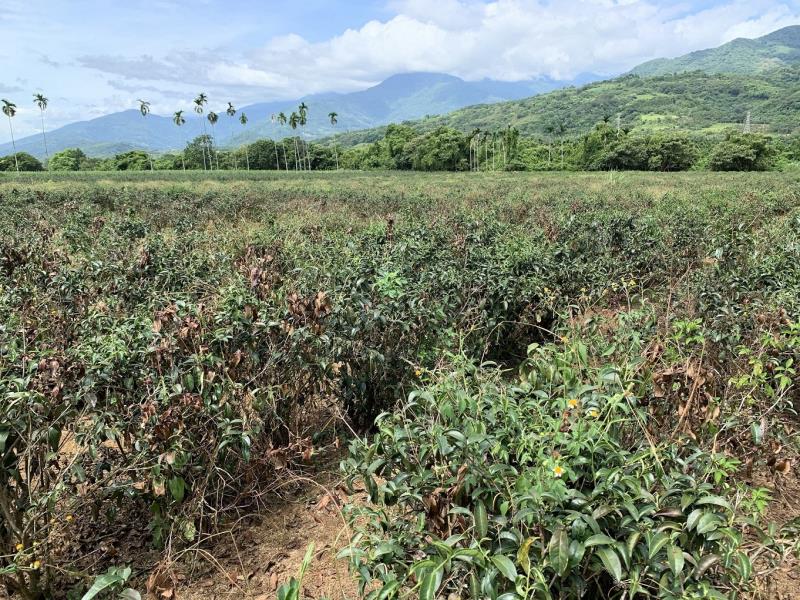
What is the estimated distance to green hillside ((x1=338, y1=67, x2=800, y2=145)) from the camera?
334ft

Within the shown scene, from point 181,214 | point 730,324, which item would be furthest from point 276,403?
point 181,214

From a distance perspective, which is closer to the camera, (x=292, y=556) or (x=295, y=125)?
(x=292, y=556)

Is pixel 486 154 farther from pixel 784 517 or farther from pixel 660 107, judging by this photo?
pixel 660 107

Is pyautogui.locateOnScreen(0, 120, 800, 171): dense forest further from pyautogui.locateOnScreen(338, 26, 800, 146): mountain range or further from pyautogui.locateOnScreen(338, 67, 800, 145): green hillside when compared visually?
pyautogui.locateOnScreen(338, 67, 800, 145): green hillside

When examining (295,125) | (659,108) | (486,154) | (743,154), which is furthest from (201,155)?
(659,108)

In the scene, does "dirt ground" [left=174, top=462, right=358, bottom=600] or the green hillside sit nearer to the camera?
"dirt ground" [left=174, top=462, right=358, bottom=600]

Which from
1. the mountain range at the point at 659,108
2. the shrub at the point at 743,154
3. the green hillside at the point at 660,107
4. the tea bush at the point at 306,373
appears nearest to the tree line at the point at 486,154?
the shrub at the point at 743,154

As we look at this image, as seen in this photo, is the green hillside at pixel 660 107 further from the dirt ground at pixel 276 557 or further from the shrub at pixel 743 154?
the dirt ground at pixel 276 557

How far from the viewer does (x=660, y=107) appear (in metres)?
125

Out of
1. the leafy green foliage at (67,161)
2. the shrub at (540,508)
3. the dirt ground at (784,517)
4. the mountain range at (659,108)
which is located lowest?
the dirt ground at (784,517)

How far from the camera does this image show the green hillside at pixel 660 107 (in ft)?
A: 334

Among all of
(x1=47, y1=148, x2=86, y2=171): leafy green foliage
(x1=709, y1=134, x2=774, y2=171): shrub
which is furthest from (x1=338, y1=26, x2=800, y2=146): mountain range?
(x1=47, y1=148, x2=86, y2=171): leafy green foliage

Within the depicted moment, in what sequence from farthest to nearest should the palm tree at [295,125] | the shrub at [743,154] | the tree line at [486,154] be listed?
the palm tree at [295,125] → the tree line at [486,154] → the shrub at [743,154]

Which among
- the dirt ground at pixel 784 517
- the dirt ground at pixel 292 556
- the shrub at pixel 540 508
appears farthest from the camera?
the dirt ground at pixel 292 556
